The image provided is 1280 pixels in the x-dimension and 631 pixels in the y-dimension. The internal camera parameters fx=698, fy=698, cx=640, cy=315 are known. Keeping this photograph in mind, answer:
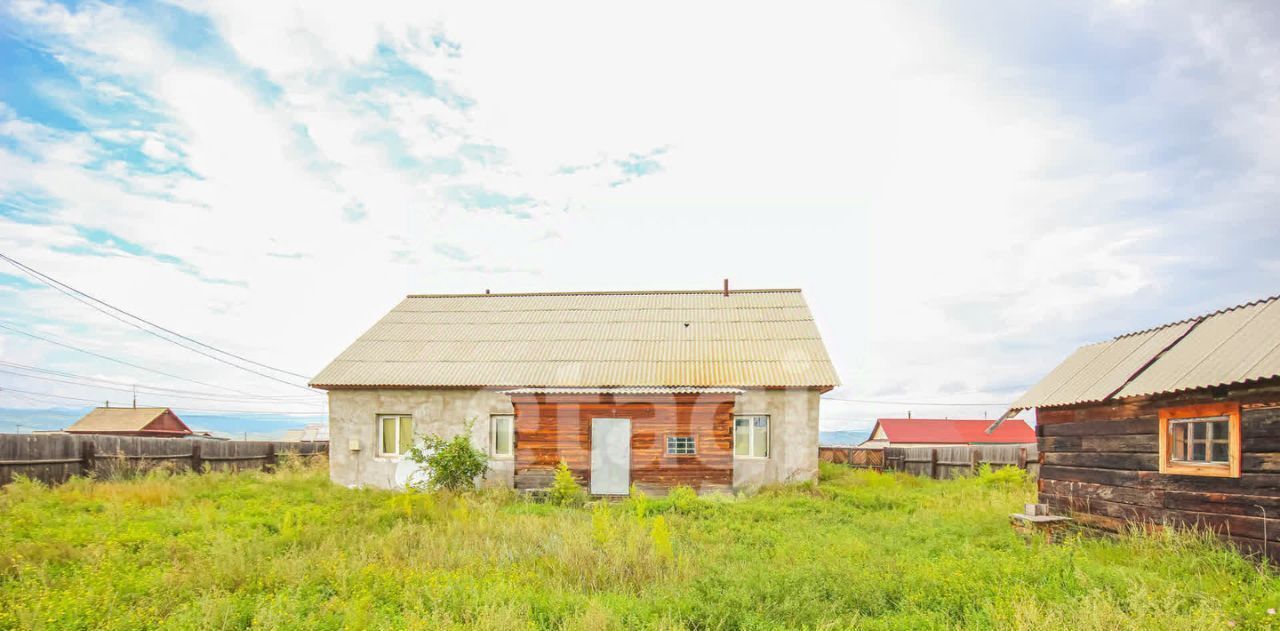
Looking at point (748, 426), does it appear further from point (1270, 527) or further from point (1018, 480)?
point (1270, 527)

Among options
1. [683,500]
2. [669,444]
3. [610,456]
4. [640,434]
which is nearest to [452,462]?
[610,456]

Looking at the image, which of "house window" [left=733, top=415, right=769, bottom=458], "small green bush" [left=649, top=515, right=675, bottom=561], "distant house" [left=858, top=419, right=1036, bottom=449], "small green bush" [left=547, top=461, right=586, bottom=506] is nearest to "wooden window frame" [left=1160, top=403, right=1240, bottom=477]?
"small green bush" [left=649, top=515, right=675, bottom=561]

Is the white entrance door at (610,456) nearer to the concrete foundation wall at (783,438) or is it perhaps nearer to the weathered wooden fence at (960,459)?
the concrete foundation wall at (783,438)

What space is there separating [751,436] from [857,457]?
10125 mm

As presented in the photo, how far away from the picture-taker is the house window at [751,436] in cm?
1886

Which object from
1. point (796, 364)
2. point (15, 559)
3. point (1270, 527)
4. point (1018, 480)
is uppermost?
point (796, 364)

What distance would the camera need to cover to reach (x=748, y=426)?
1905 centimetres

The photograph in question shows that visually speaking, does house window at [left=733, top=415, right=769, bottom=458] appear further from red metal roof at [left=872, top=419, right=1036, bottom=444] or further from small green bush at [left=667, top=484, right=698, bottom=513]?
red metal roof at [left=872, top=419, right=1036, bottom=444]

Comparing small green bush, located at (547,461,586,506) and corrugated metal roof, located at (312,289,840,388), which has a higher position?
corrugated metal roof, located at (312,289,840,388)

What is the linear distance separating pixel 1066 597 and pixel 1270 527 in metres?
3.40

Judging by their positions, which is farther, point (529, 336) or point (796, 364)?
point (529, 336)

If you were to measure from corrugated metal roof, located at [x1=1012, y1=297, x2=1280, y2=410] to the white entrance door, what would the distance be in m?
9.47

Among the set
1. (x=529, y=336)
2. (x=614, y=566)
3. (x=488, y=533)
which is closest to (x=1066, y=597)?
(x=614, y=566)

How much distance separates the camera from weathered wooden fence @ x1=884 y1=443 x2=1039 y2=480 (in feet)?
75.0
